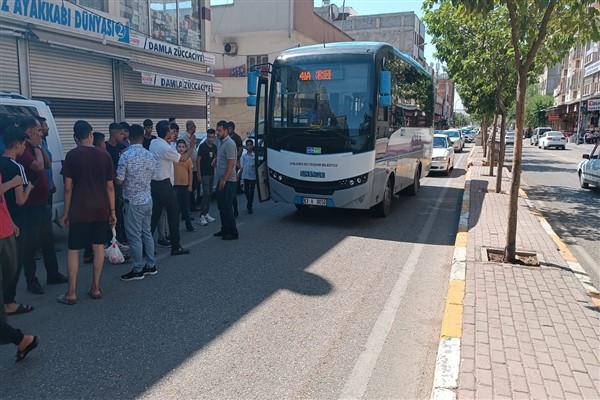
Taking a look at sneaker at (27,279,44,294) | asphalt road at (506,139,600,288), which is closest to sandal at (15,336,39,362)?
sneaker at (27,279,44,294)

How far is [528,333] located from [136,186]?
4.62 metres

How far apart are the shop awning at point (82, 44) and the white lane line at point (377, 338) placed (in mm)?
10642

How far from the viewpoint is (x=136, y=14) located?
664 inches

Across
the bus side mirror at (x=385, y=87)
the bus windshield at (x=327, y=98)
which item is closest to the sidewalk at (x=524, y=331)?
the bus side mirror at (x=385, y=87)

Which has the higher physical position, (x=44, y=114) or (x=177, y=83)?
(x=177, y=83)

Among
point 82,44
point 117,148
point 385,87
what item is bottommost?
point 117,148

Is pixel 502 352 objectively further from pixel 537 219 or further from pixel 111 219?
pixel 537 219

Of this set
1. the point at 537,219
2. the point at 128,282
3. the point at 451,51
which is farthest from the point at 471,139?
the point at 128,282

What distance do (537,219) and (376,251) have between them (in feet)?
14.4

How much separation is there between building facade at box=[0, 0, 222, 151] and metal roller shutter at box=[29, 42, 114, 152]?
0.09 feet

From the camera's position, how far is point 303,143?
31.1ft

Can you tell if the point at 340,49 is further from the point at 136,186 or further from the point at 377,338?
the point at 377,338

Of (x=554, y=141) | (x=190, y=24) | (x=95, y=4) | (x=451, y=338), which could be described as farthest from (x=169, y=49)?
(x=554, y=141)

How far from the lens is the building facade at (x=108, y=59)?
40.9ft
